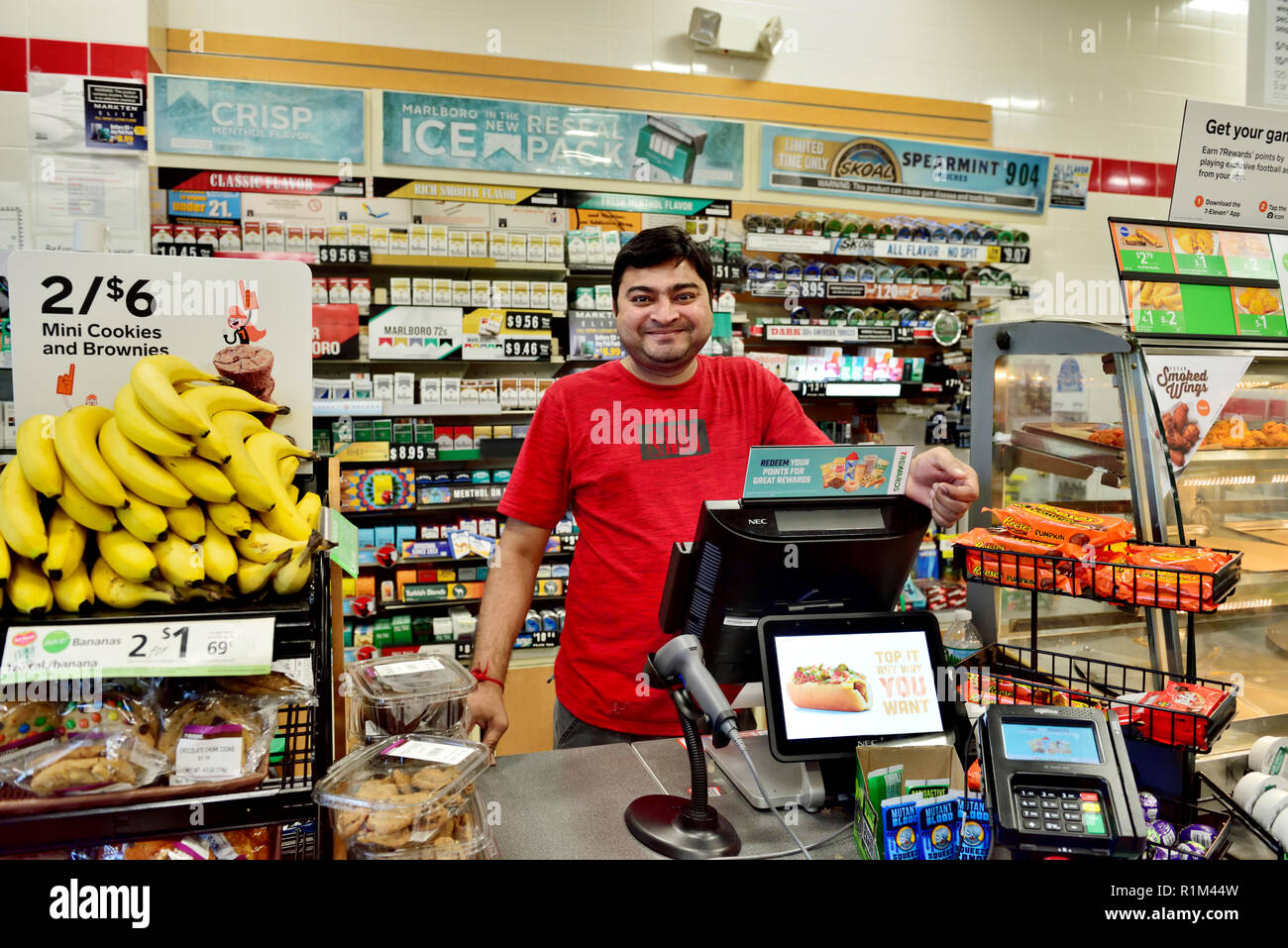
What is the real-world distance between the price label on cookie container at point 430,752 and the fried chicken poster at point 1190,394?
1759 mm

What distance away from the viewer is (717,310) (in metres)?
4.58

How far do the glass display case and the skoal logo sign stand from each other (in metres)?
3.05

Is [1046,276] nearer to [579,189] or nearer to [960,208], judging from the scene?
[960,208]

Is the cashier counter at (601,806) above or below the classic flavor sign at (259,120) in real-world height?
below

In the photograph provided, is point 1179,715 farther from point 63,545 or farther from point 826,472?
point 63,545

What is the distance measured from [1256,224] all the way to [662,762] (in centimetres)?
268

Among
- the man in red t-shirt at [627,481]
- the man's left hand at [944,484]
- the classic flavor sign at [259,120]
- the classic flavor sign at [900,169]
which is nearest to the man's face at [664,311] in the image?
the man in red t-shirt at [627,481]

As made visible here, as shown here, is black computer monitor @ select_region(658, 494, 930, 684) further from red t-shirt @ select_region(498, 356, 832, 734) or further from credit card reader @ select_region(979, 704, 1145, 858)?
red t-shirt @ select_region(498, 356, 832, 734)

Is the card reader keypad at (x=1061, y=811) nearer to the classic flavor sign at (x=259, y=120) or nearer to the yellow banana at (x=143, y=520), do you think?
the yellow banana at (x=143, y=520)

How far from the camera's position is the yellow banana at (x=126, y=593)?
3.72 feet

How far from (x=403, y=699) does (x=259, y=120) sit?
3.82m

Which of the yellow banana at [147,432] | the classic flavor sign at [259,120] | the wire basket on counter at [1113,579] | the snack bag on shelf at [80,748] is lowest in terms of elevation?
Answer: the snack bag on shelf at [80,748]

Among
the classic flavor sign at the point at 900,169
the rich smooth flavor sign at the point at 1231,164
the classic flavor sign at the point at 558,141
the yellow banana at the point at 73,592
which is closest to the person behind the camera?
the yellow banana at the point at 73,592

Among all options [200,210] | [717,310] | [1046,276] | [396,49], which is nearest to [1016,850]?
[717,310]
